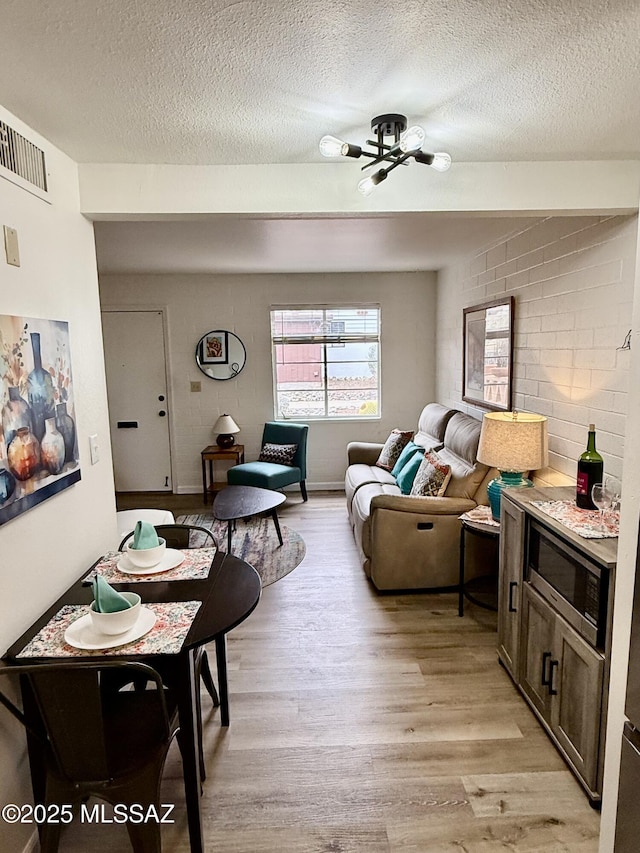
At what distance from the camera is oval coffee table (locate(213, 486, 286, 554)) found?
12.5 feet

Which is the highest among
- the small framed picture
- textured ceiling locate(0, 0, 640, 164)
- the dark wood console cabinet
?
textured ceiling locate(0, 0, 640, 164)

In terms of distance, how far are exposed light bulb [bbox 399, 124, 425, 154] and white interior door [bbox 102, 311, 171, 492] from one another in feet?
14.2

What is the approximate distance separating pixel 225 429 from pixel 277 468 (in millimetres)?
736

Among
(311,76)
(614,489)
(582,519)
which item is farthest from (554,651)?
(311,76)

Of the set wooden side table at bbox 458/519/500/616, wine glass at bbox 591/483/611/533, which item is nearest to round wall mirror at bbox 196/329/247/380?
wooden side table at bbox 458/519/500/616

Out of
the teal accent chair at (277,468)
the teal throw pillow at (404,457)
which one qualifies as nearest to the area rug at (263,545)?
the teal accent chair at (277,468)

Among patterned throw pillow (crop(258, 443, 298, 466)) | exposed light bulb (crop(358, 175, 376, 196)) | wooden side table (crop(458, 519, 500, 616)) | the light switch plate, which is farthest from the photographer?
patterned throw pillow (crop(258, 443, 298, 466))

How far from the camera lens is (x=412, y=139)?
5.54ft

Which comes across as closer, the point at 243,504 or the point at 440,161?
the point at 440,161

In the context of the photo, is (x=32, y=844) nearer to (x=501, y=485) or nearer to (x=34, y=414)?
(x=34, y=414)

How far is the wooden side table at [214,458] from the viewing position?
5453 mm

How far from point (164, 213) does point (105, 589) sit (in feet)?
5.16

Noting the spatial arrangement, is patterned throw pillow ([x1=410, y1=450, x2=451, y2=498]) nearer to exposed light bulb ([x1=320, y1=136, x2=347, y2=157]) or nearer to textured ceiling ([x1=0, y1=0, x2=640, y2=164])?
textured ceiling ([x1=0, y1=0, x2=640, y2=164])

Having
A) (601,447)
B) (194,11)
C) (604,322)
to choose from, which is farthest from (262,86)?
(601,447)
